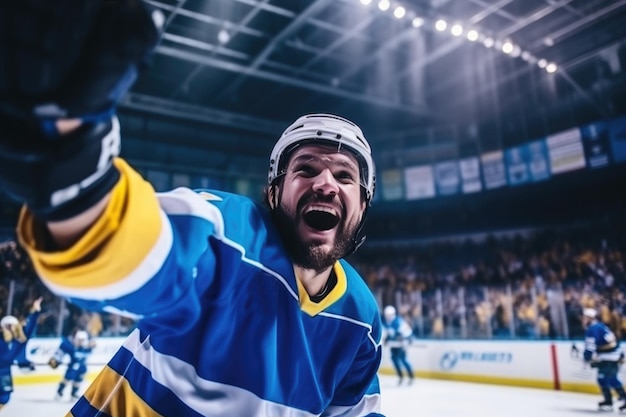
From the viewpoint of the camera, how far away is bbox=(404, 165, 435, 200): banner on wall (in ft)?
57.6

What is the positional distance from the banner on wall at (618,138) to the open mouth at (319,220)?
13.8m

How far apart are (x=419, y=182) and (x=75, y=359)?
511 inches

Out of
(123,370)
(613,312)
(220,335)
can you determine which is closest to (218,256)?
(220,335)

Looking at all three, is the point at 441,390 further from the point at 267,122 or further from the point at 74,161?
the point at 267,122

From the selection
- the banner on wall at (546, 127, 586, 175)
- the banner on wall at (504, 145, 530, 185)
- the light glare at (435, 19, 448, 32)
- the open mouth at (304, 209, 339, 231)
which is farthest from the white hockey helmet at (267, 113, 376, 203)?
the banner on wall at (504, 145, 530, 185)

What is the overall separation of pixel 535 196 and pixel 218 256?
54.2ft

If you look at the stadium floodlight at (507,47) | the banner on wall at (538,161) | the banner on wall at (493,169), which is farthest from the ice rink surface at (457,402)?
the stadium floodlight at (507,47)

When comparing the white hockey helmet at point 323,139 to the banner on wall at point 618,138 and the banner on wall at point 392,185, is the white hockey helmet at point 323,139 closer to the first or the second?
the banner on wall at point 618,138

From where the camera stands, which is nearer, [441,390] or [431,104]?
[441,390]

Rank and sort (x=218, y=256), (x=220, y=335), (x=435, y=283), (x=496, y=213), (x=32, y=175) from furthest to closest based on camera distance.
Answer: (x=496, y=213)
(x=435, y=283)
(x=220, y=335)
(x=218, y=256)
(x=32, y=175)

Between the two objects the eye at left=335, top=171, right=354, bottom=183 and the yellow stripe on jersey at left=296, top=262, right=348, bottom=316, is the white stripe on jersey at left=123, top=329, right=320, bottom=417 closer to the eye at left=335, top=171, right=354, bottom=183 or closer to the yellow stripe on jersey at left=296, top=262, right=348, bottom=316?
the yellow stripe on jersey at left=296, top=262, right=348, bottom=316

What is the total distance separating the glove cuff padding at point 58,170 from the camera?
738 millimetres

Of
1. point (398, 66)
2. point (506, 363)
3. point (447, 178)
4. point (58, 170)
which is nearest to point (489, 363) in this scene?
point (506, 363)

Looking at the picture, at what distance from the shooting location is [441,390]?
9.95 meters
